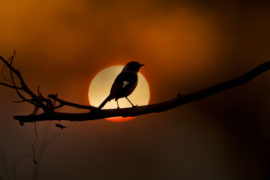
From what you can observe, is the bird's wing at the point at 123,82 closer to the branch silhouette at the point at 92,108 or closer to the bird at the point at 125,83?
the bird at the point at 125,83

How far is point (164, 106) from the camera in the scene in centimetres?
103

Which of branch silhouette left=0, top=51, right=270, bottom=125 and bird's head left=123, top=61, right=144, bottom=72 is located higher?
bird's head left=123, top=61, right=144, bottom=72

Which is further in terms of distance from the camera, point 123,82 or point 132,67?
point 132,67

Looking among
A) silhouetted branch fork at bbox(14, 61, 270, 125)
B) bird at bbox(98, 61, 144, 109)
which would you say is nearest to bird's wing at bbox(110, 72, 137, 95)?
bird at bbox(98, 61, 144, 109)

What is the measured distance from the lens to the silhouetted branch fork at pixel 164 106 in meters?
0.90

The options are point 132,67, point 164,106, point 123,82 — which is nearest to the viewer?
point 164,106

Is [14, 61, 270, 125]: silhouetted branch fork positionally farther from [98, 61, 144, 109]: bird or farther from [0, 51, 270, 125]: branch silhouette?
[98, 61, 144, 109]: bird

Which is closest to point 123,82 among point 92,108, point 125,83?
point 125,83

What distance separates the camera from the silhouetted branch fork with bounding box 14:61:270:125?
898mm

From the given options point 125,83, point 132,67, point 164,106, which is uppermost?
→ point 132,67

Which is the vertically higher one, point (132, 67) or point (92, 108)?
point (132, 67)

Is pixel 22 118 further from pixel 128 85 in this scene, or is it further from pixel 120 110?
pixel 128 85

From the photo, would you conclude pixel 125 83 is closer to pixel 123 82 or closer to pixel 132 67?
pixel 123 82

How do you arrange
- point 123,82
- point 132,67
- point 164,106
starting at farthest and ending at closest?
point 132,67 < point 123,82 < point 164,106
